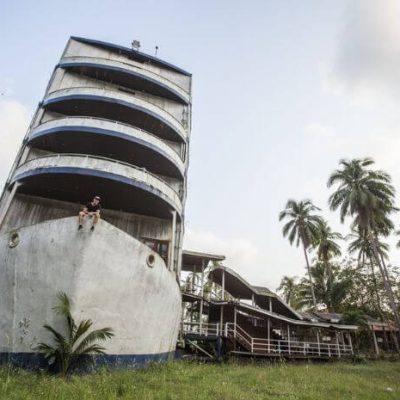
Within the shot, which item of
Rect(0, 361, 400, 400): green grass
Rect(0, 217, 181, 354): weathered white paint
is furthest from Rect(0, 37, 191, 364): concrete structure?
Rect(0, 361, 400, 400): green grass

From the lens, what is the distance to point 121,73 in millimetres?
17250

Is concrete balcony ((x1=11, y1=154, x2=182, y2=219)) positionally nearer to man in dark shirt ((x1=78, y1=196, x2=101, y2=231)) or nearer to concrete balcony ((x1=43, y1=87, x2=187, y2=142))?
man in dark shirt ((x1=78, y1=196, x2=101, y2=231))

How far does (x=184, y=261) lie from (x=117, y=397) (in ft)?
44.1

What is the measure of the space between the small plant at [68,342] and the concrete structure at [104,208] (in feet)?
0.79

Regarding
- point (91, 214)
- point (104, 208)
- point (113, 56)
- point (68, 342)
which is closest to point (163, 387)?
point (68, 342)

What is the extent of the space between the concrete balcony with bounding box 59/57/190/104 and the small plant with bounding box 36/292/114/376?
13291mm

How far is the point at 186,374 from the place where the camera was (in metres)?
9.92

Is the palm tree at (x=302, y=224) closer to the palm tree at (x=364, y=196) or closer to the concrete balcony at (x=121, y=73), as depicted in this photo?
the palm tree at (x=364, y=196)

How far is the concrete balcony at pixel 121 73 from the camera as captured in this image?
1694 cm

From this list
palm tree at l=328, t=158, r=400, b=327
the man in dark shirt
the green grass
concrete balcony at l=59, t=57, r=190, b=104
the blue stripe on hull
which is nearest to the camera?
the green grass

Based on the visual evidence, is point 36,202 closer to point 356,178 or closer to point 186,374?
point 186,374

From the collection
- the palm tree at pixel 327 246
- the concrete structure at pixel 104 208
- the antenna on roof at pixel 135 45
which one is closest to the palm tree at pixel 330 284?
the palm tree at pixel 327 246

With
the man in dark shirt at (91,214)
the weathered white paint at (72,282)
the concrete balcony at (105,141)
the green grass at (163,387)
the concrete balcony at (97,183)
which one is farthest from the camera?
the concrete balcony at (105,141)

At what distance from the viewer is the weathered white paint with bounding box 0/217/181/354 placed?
320 inches
